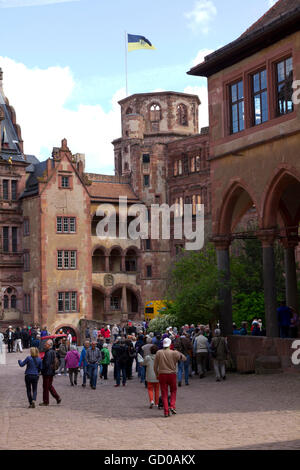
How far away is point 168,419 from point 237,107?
512 inches

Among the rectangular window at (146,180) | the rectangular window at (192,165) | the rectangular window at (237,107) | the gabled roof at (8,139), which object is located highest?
the gabled roof at (8,139)

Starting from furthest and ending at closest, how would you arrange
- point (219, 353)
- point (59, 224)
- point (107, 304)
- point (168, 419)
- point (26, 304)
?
point (107, 304)
point (26, 304)
point (59, 224)
point (219, 353)
point (168, 419)

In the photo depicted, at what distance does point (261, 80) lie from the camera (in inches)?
949

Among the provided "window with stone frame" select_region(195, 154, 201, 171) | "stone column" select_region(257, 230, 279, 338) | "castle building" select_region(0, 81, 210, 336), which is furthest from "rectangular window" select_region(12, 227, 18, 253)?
"stone column" select_region(257, 230, 279, 338)

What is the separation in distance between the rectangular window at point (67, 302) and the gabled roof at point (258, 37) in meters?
30.8

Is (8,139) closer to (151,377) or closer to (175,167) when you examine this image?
(175,167)

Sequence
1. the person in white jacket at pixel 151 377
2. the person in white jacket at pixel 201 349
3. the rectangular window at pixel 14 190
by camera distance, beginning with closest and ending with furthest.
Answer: the person in white jacket at pixel 151 377 → the person in white jacket at pixel 201 349 → the rectangular window at pixel 14 190

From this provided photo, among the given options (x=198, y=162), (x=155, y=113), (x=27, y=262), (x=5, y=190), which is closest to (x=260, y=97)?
(x=27, y=262)

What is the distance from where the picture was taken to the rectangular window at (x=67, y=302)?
54.6 m

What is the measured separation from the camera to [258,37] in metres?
23.3

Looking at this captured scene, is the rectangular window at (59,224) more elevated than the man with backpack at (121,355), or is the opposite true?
the rectangular window at (59,224)

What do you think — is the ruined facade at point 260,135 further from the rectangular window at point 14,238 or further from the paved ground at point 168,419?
the rectangular window at point 14,238

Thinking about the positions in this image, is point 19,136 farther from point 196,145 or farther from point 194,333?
point 194,333

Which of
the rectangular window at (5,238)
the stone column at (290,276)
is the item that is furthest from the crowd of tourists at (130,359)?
the rectangular window at (5,238)
